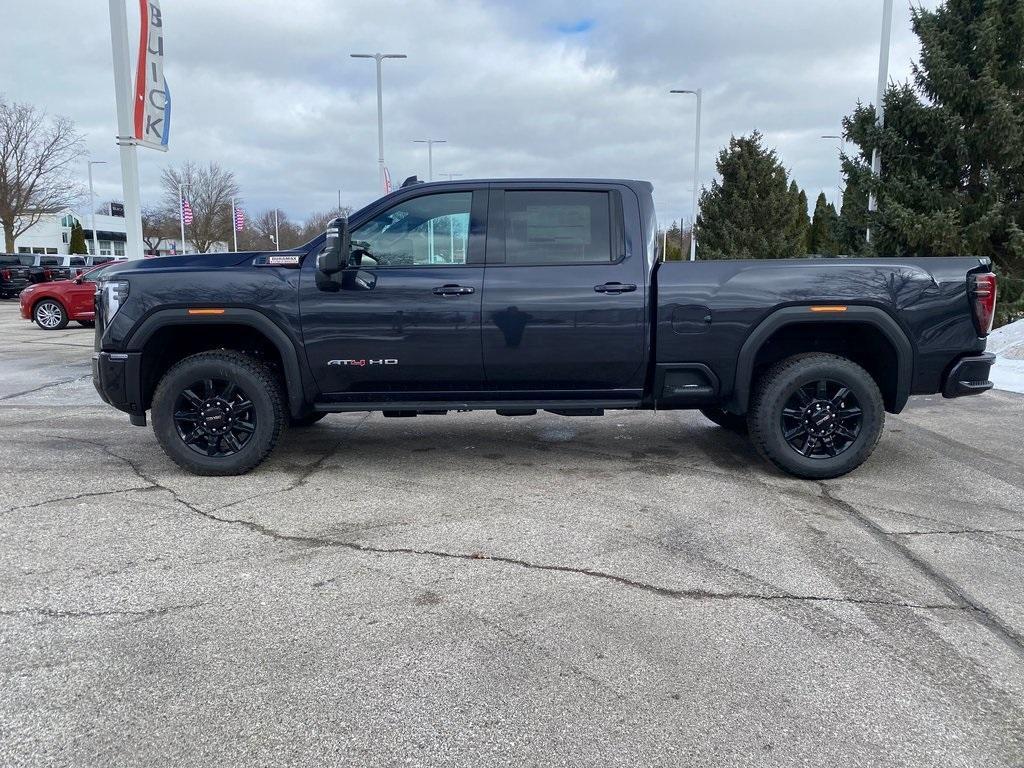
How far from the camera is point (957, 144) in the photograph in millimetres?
12297

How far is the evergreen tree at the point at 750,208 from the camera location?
20984 mm

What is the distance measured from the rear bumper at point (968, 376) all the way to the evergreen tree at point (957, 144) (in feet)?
26.8

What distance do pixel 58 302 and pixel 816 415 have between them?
1778cm

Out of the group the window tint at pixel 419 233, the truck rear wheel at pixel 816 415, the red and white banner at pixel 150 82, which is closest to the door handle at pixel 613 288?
the window tint at pixel 419 233

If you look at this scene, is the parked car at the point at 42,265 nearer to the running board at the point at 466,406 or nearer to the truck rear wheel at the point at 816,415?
the running board at the point at 466,406

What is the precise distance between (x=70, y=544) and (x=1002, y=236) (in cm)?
1412

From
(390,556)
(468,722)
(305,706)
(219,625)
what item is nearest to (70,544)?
(219,625)

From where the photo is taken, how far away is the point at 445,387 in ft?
17.1

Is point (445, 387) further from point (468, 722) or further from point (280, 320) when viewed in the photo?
point (468, 722)

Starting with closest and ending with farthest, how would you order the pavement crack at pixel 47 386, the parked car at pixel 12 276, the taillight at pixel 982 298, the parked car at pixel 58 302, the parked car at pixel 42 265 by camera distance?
the taillight at pixel 982 298 → the pavement crack at pixel 47 386 → the parked car at pixel 58 302 → the parked car at pixel 42 265 → the parked car at pixel 12 276

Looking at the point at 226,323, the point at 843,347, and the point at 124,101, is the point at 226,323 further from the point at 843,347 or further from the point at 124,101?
the point at 124,101

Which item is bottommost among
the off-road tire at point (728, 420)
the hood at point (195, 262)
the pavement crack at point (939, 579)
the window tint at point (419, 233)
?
the pavement crack at point (939, 579)

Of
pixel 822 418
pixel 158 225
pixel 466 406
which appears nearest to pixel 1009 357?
pixel 822 418

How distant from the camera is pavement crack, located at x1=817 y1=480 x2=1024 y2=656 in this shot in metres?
3.09
